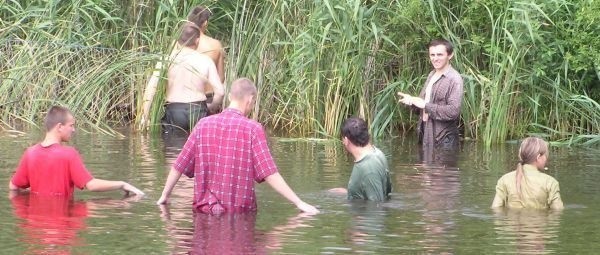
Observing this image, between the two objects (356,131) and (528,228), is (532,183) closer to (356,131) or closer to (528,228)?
(528,228)

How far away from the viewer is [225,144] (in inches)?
423

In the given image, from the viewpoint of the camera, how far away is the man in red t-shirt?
1155 centimetres

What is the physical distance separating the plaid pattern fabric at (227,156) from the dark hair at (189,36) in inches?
229

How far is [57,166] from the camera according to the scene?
1167 cm

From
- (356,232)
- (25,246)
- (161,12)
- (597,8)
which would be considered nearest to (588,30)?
(597,8)

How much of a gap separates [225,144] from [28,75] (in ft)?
24.3

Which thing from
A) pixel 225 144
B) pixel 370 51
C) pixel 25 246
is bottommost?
pixel 25 246

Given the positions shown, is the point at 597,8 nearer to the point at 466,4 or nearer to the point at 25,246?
the point at 466,4

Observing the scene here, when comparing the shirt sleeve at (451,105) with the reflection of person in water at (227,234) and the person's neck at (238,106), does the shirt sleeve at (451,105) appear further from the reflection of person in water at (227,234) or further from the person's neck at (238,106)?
the person's neck at (238,106)

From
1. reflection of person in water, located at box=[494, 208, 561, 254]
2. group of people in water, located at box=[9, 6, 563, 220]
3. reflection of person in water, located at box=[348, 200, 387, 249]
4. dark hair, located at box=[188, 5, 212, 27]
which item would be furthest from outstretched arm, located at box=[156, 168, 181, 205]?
dark hair, located at box=[188, 5, 212, 27]

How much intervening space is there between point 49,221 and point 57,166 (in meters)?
0.99

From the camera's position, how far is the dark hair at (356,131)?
11711mm

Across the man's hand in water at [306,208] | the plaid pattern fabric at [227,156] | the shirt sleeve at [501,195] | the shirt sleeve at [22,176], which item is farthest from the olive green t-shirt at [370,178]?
the shirt sleeve at [22,176]

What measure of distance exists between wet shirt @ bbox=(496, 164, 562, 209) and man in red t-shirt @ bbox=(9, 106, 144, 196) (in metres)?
3.01
